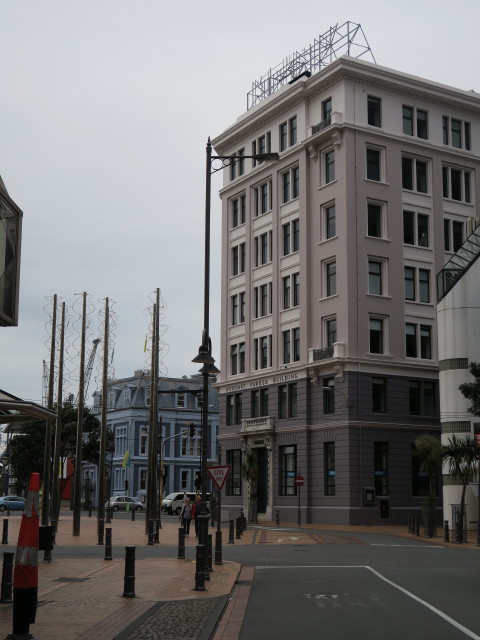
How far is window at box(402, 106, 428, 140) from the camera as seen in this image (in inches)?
2216

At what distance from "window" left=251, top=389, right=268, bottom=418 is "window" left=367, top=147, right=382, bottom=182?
15253 mm

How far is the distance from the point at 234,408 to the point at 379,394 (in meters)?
12.9

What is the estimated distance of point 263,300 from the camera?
60.1 m

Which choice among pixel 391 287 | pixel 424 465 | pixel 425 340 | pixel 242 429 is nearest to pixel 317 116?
pixel 391 287

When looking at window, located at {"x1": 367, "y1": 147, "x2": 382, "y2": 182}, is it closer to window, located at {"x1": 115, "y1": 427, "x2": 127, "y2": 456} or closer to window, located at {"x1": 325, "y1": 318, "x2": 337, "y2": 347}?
window, located at {"x1": 325, "y1": 318, "x2": 337, "y2": 347}

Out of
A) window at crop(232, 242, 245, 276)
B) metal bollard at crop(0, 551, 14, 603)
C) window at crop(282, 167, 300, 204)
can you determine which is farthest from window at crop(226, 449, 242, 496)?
metal bollard at crop(0, 551, 14, 603)

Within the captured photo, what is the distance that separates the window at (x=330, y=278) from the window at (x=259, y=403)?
27.7 ft

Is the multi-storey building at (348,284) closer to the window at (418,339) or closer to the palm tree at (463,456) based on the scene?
the window at (418,339)

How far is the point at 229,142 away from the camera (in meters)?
65.0

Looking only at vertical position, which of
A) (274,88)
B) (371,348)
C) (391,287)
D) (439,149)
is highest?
(274,88)

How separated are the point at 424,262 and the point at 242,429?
16032 millimetres

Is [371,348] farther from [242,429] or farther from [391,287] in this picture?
[242,429]

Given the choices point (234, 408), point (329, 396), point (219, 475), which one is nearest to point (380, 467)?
point (329, 396)

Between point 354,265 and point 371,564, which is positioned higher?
point 354,265
